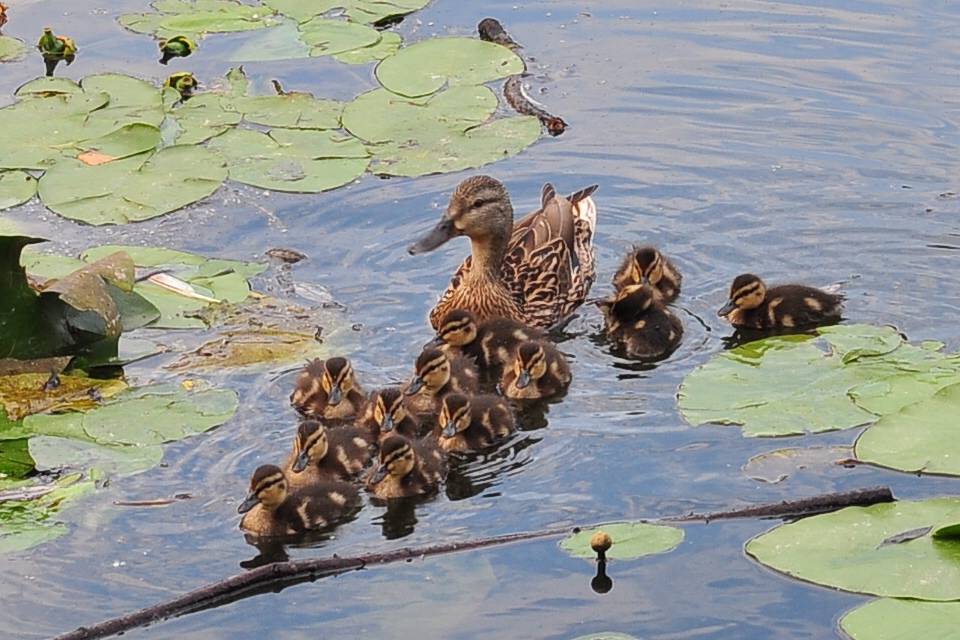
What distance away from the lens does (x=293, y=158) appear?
7.94 meters

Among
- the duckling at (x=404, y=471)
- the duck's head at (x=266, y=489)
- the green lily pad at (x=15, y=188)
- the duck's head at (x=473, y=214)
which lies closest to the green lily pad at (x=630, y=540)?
the duckling at (x=404, y=471)

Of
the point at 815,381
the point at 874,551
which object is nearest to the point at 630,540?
the point at 874,551

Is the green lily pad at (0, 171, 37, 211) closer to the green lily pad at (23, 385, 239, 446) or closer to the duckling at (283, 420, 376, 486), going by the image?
the green lily pad at (23, 385, 239, 446)

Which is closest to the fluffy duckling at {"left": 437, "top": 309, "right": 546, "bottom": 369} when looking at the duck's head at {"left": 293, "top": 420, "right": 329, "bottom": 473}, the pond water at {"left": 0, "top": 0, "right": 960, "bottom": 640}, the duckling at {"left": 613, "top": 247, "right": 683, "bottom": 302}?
the pond water at {"left": 0, "top": 0, "right": 960, "bottom": 640}

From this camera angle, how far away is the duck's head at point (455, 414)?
18.7 ft

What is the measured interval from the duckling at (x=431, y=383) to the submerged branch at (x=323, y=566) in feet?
3.91

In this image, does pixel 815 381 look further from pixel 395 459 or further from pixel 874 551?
pixel 395 459

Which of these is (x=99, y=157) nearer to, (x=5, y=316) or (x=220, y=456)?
(x=5, y=316)

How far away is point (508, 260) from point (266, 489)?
2.41 meters

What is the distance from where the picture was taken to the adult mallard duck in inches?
275

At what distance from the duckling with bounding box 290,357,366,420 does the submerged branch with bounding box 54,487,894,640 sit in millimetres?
1099

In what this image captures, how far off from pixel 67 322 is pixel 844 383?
2990 mm

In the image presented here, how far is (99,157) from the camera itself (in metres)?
7.84

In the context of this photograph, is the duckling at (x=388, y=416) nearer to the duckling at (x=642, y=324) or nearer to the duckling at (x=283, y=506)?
the duckling at (x=283, y=506)
